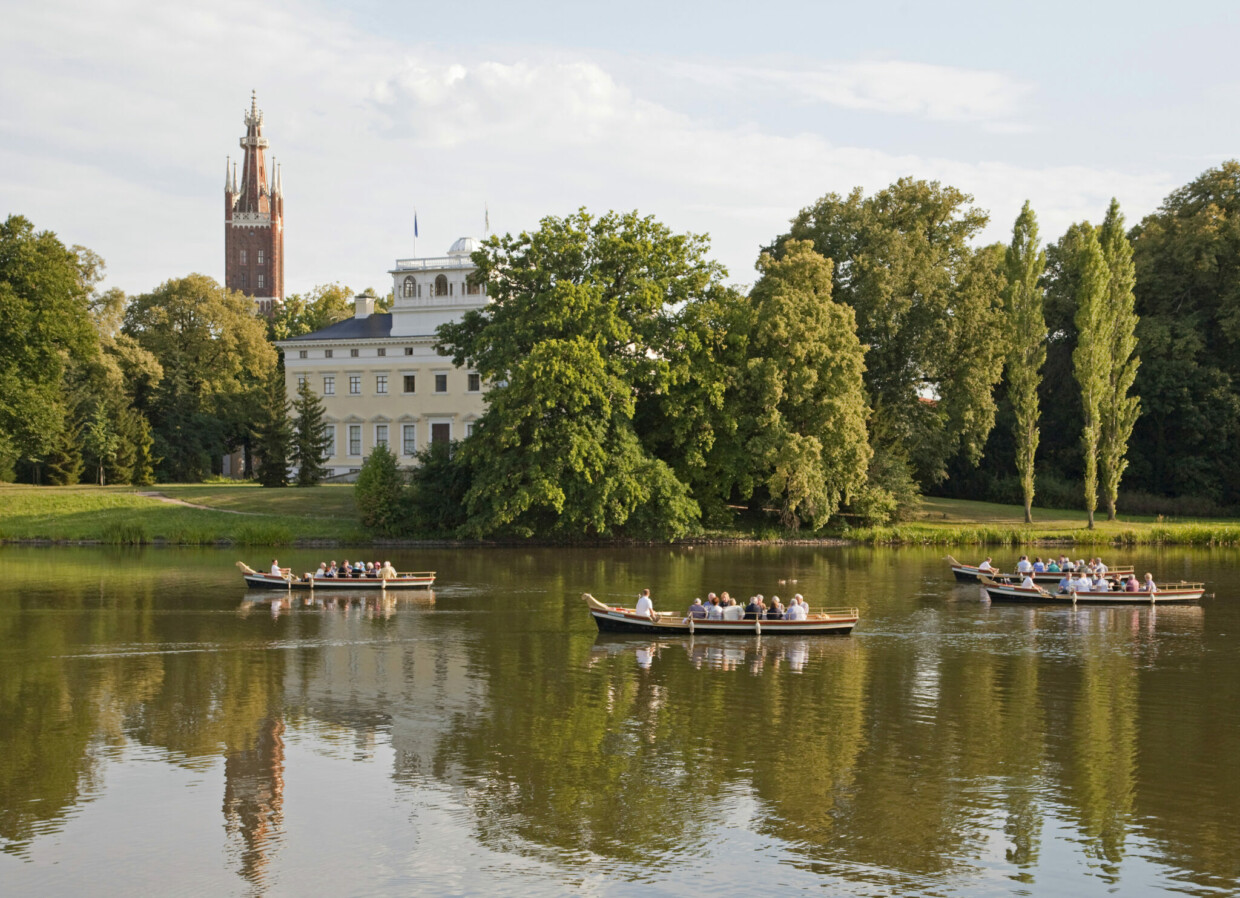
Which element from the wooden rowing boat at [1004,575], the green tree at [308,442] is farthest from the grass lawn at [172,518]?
the wooden rowing boat at [1004,575]

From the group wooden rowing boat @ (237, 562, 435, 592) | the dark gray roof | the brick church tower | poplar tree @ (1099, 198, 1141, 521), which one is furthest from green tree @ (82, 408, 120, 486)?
the brick church tower

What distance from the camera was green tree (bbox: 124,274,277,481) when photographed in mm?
97250

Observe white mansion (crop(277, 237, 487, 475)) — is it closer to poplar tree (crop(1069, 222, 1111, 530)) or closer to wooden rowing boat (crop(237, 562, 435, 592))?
poplar tree (crop(1069, 222, 1111, 530))

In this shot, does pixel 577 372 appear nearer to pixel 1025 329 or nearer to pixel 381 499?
pixel 381 499

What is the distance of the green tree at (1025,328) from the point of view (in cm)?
7225

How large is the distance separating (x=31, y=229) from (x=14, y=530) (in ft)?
66.3

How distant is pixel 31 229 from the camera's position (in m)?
74.2

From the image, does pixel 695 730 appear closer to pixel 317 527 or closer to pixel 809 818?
pixel 809 818

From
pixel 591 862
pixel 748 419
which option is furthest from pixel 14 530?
pixel 591 862

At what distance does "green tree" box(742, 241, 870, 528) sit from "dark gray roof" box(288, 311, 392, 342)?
130 ft

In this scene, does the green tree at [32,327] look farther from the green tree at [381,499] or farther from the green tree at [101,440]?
the green tree at [381,499]

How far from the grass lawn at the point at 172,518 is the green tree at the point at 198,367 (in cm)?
2175

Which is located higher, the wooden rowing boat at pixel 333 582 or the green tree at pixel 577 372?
the green tree at pixel 577 372

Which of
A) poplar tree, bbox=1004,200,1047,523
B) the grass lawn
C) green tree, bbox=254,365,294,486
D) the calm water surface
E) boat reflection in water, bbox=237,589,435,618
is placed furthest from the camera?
green tree, bbox=254,365,294,486
